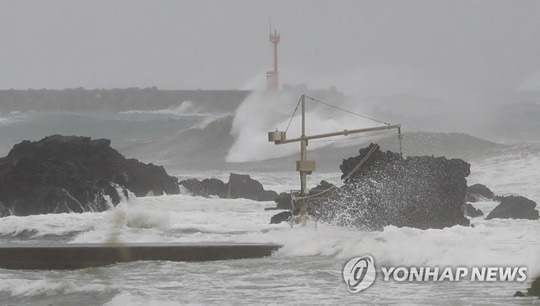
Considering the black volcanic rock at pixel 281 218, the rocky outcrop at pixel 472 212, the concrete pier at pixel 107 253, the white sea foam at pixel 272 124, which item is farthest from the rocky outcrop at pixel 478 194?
the white sea foam at pixel 272 124

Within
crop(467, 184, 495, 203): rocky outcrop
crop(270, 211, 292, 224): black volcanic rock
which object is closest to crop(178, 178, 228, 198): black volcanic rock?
crop(467, 184, 495, 203): rocky outcrop

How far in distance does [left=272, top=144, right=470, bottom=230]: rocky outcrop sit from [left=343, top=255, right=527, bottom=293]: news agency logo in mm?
5912

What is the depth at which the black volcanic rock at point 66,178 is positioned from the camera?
73.9 feet

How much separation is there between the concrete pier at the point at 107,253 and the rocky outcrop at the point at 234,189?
12.4 meters

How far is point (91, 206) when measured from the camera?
23344 millimetres

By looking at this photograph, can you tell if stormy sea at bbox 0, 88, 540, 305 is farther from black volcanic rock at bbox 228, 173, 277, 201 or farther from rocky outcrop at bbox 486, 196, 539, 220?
black volcanic rock at bbox 228, 173, 277, 201

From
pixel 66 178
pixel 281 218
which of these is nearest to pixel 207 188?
pixel 66 178

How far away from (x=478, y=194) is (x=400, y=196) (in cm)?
637

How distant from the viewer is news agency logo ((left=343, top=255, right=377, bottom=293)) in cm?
1210

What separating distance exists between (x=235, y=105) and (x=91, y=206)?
6794 cm

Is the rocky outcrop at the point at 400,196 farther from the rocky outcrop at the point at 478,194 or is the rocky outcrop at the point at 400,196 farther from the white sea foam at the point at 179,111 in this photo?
the white sea foam at the point at 179,111

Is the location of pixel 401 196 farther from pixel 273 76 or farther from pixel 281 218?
pixel 273 76

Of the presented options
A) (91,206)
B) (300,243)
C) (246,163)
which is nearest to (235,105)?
(246,163)

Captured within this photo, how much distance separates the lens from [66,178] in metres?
23.5
